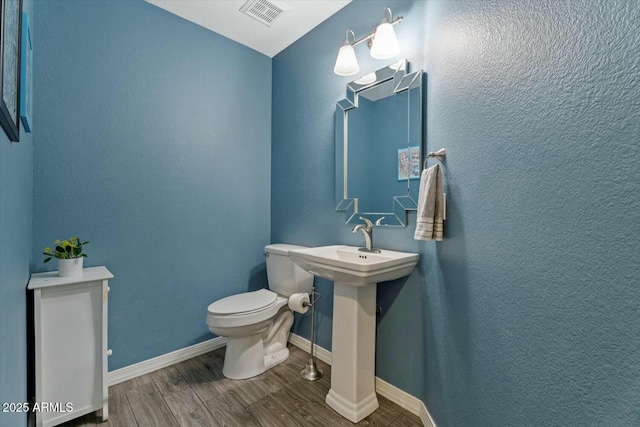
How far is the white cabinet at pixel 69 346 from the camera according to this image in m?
1.33

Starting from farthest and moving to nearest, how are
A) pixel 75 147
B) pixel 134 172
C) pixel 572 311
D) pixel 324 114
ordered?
pixel 324 114
pixel 134 172
pixel 75 147
pixel 572 311

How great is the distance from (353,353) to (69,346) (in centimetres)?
144

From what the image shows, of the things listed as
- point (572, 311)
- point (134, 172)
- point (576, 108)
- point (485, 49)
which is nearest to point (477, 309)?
point (572, 311)

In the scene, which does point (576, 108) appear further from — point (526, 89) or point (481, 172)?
point (481, 172)

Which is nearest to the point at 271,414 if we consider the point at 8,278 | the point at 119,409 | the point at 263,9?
the point at 119,409

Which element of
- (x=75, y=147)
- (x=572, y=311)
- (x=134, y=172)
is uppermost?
(x=75, y=147)

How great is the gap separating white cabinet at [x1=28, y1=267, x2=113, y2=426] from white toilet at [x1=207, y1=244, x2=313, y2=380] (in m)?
0.58

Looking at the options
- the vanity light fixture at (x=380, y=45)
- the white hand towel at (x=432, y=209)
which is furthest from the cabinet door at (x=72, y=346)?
the vanity light fixture at (x=380, y=45)

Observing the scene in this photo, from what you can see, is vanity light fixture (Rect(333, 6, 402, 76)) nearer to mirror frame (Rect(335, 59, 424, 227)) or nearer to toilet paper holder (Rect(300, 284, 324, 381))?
mirror frame (Rect(335, 59, 424, 227))

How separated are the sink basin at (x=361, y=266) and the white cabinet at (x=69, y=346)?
1083mm

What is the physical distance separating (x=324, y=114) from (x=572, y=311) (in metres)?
1.83

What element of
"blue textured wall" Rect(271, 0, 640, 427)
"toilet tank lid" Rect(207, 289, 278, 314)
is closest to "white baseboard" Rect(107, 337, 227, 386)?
"toilet tank lid" Rect(207, 289, 278, 314)

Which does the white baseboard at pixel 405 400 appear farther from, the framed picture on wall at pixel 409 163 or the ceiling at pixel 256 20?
the ceiling at pixel 256 20

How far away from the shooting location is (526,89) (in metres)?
0.91
